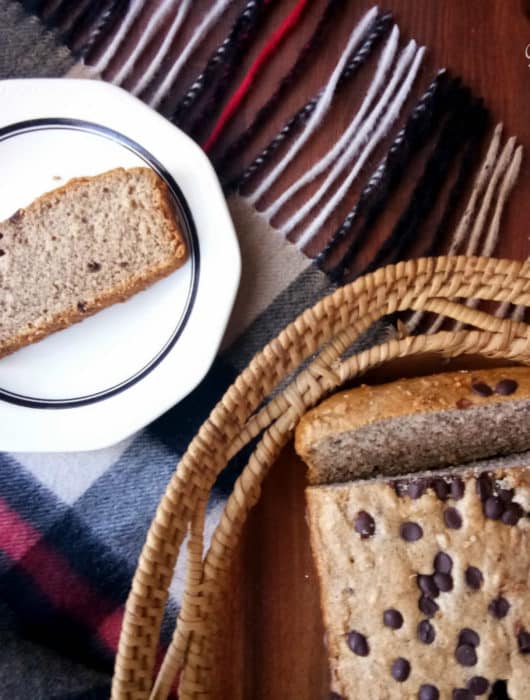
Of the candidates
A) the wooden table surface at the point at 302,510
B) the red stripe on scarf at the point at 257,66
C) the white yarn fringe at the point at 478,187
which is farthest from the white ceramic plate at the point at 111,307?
the white yarn fringe at the point at 478,187

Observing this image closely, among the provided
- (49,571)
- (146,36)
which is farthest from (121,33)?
(49,571)

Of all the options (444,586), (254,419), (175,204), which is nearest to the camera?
(444,586)

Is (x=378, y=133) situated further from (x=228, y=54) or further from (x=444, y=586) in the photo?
(x=444, y=586)

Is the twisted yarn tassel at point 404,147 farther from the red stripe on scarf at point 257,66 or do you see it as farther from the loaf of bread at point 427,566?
the loaf of bread at point 427,566

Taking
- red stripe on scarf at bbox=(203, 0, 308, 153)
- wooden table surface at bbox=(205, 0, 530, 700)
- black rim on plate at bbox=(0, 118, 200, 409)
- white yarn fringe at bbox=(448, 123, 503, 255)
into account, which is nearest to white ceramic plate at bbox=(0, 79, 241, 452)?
black rim on plate at bbox=(0, 118, 200, 409)

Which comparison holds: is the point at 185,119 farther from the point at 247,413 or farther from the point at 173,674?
the point at 173,674

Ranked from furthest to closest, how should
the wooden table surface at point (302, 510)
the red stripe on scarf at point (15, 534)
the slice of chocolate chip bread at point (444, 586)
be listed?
the red stripe on scarf at point (15, 534)
the wooden table surface at point (302, 510)
the slice of chocolate chip bread at point (444, 586)

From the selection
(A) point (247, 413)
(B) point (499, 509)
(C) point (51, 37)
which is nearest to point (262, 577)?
(A) point (247, 413)
